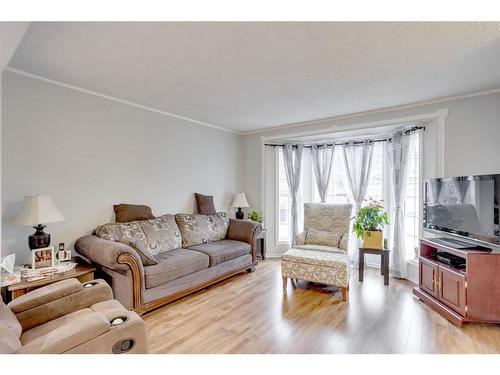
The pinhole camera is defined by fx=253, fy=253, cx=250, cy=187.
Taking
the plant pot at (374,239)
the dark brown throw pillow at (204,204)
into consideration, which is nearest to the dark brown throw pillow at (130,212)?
the dark brown throw pillow at (204,204)

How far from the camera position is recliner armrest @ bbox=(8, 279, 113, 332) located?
5.35 feet

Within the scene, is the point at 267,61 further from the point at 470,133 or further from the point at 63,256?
the point at 63,256

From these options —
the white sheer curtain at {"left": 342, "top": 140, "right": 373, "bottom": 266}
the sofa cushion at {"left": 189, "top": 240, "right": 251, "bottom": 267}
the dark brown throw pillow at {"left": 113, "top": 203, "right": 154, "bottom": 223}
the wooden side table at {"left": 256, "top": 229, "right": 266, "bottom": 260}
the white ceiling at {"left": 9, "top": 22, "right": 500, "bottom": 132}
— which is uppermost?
the white ceiling at {"left": 9, "top": 22, "right": 500, "bottom": 132}

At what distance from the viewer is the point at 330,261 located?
2994mm

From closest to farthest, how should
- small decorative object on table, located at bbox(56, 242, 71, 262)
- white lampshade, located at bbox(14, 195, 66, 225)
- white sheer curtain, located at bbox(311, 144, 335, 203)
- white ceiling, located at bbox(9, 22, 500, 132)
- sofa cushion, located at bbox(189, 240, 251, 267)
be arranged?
white ceiling, located at bbox(9, 22, 500, 132) < white lampshade, located at bbox(14, 195, 66, 225) < small decorative object on table, located at bbox(56, 242, 71, 262) < sofa cushion, located at bbox(189, 240, 251, 267) < white sheer curtain, located at bbox(311, 144, 335, 203)

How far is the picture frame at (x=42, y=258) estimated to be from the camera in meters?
2.31

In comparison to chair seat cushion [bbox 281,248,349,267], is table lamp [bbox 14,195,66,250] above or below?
above

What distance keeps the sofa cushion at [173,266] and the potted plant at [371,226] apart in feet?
7.33

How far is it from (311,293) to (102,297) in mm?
2289

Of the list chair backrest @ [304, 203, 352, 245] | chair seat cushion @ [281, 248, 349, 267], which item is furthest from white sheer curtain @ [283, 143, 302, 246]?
chair seat cushion @ [281, 248, 349, 267]

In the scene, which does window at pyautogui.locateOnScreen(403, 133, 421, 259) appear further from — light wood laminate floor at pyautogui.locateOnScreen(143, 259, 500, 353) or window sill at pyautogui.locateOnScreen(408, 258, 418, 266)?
light wood laminate floor at pyautogui.locateOnScreen(143, 259, 500, 353)

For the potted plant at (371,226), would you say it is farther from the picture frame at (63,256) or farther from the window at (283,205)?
the picture frame at (63,256)

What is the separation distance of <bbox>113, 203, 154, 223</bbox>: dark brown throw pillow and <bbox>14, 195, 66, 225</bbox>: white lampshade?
0.80 m
